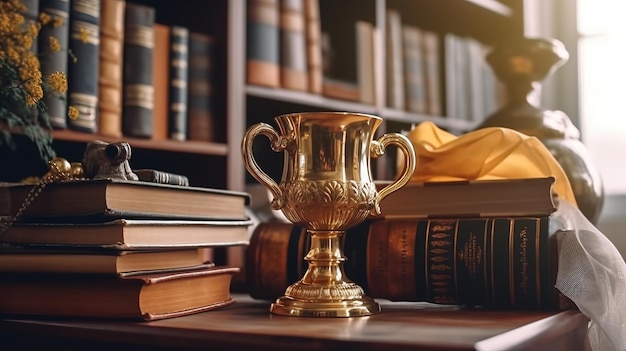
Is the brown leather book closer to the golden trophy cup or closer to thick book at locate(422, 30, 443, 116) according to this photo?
the golden trophy cup

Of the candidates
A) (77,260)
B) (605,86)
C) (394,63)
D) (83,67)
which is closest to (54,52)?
(83,67)

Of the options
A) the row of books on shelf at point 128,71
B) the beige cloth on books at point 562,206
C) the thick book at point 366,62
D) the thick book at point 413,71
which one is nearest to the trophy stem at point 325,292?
the beige cloth on books at point 562,206

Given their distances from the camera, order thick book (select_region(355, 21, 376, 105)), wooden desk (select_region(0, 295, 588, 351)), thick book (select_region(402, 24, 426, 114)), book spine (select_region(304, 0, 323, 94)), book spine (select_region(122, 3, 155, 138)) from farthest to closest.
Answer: thick book (select_region(402, 24, 426, 114)) → thick book (select_region(355, 21, 376, 105)) → book spine (select_region(304, 0, 323, 94)) → book spine (select_region(122, 3, 155, 138)) → wooden desk (select_region(0, 295, 588, 351))

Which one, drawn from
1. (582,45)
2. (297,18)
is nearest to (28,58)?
(297,18)

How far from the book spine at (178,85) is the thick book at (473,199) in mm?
483

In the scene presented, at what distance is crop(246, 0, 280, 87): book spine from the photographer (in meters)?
1.44

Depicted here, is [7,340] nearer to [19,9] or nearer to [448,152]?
[19,9]

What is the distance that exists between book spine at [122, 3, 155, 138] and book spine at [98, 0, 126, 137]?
2 cm

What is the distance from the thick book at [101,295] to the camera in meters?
0.74

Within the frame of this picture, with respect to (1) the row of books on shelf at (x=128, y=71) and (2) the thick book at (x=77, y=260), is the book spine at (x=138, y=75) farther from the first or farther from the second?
(2) the thick book at (x=77, y=260)

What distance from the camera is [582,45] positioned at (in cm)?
216

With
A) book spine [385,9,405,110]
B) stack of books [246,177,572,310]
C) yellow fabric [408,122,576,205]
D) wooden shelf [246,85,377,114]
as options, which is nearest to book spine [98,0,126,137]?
wooden shelf [246,85,377,114]

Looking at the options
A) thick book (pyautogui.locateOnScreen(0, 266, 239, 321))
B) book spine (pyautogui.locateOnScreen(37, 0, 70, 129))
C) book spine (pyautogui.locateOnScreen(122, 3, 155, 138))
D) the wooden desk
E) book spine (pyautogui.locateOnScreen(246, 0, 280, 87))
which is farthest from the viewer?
book spine (pyautogui.locateOnScreen(246, 0, 280, 87))

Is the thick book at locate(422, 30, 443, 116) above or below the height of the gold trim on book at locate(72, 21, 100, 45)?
above
